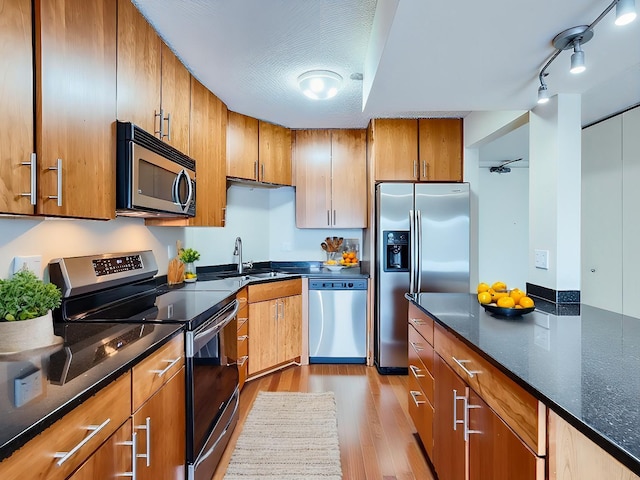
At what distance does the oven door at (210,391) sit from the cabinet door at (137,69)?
41.8 inches

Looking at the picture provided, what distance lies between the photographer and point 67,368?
960mm

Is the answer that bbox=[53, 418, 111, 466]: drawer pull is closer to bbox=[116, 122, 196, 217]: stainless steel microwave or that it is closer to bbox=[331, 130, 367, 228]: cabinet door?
bbox=[116, 122, 196, 217]: stainless steel microwave

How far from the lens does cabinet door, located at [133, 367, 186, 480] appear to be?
1.16 metres

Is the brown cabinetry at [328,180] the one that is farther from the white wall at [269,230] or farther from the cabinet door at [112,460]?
the cabinet door at [112,460]

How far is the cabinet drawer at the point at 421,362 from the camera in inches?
70.4

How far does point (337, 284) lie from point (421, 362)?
1.48 metres

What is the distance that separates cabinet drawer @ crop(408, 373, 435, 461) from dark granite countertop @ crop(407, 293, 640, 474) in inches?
20.4

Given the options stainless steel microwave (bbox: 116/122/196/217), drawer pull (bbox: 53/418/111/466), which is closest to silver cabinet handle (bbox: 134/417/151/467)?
drawer pull (bbox: 53/418/111/466)

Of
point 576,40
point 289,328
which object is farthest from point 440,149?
→ point 289,328

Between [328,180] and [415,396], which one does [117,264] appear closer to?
[415,396]

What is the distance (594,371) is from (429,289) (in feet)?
7.16

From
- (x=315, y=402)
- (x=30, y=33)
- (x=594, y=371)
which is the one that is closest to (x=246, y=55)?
(x=30, y=33)

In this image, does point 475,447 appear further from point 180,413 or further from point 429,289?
point 429,289

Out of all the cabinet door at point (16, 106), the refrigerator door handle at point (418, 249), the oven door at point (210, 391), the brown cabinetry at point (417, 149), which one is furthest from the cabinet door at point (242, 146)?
the cabinet door at point (16, 106)
